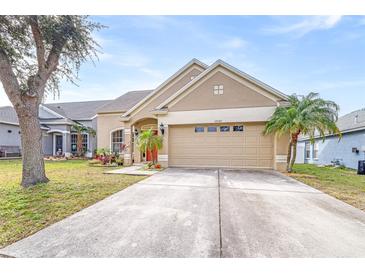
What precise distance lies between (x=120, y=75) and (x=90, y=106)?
37.5ft

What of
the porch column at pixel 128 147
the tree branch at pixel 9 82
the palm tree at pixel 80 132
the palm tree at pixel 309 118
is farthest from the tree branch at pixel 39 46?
the palm tree at pixel 80 132

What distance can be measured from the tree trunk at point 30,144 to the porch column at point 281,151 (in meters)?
10.9

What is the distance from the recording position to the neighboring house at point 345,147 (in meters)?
12.8

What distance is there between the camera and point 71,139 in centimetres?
2030

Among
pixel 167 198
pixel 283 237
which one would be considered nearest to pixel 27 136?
pixel 167 198

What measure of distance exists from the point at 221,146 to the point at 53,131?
62.0ft

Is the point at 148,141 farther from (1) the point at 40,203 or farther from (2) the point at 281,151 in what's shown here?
(2) the point at 281,151

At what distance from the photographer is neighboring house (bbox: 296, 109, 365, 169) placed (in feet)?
42.0

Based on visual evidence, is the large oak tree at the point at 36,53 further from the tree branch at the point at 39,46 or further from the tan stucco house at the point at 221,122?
the tan stucco house at the point at 221,122

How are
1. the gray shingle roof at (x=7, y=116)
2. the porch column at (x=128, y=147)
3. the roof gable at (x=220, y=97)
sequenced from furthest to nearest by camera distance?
the gray shingle roof at (x=7, y=116) < the porch column at (x=128, y=147) < the roof gable at (x=220, y=97)

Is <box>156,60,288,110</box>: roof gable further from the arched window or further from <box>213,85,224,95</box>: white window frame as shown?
the arched window

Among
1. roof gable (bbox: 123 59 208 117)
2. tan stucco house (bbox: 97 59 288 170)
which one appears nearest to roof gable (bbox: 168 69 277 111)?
tan stucco house (bbox: 97 59 288 170)

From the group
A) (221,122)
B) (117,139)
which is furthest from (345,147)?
(117,139)
